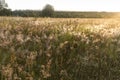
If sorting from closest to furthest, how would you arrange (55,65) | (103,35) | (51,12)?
1. (55,65)
2. (103,35)
3. (51,12)

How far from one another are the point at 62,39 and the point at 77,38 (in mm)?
403

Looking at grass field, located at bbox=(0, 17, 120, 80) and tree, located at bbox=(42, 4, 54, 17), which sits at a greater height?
grass field, located at bbox=(0, 17, 120, 80)

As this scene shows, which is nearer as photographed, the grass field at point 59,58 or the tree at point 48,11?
the grass field at point 59,58

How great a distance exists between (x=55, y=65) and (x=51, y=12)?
71.4m

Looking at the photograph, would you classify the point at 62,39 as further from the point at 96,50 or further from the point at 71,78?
the point at 71,78

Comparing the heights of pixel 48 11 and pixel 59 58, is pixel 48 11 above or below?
below

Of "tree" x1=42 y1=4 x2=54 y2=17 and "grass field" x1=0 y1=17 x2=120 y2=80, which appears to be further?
"tree" x1=42 y1=4 x2=54 y2=17

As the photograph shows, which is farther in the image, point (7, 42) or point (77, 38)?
point (77, 38)

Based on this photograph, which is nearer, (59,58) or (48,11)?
(59,58)

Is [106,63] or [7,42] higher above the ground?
[7,42]

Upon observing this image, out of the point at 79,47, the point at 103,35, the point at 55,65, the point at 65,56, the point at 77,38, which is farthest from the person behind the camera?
the point at 103,35

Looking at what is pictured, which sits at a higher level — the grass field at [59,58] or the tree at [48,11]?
the grass field at [59,58]

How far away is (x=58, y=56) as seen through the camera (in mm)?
7965

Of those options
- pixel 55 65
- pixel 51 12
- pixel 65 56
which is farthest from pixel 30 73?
pixel 51 12
